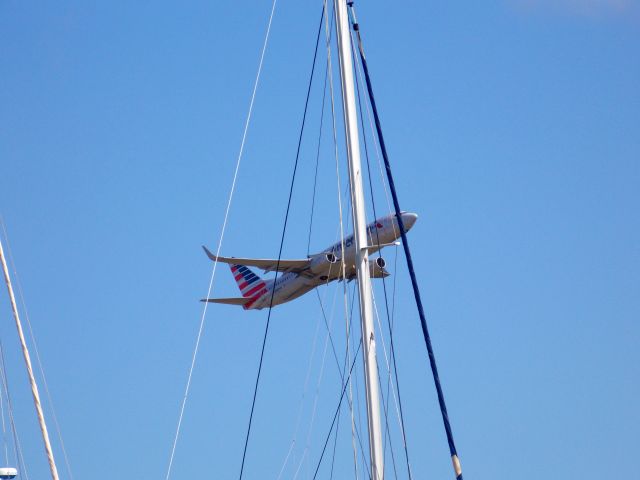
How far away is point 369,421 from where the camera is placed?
24.5m

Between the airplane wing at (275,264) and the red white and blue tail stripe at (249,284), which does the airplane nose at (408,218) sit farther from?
the red white and blue tail stripe at (249,284)

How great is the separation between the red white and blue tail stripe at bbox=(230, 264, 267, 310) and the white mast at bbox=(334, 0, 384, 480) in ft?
174

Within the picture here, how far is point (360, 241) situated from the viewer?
86.8ft

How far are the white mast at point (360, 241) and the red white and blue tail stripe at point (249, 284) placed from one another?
5293 centimetres

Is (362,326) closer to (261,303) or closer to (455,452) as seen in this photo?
(455,452)

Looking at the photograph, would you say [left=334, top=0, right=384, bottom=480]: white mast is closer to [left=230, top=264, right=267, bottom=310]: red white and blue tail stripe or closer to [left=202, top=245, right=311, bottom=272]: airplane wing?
[left=202, top=245, right=311, bottom=272]: airplane wing

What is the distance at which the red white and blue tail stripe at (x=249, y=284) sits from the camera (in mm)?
80938

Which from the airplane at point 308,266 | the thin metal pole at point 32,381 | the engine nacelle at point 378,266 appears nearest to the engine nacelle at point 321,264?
the airplane at point 308,266

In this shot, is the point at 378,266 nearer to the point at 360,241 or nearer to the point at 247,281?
the point at 360,241

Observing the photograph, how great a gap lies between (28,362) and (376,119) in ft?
33.2

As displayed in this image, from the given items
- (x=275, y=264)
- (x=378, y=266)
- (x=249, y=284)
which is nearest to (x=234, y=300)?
(x=249, y=284)

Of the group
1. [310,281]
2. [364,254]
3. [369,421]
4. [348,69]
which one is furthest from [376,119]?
[310,281]

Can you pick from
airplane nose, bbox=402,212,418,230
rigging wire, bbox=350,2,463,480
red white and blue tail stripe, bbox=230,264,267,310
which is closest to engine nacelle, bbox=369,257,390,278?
rigging wire, bbox=350,2,463,480

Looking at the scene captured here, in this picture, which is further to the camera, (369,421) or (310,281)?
(310,281)
